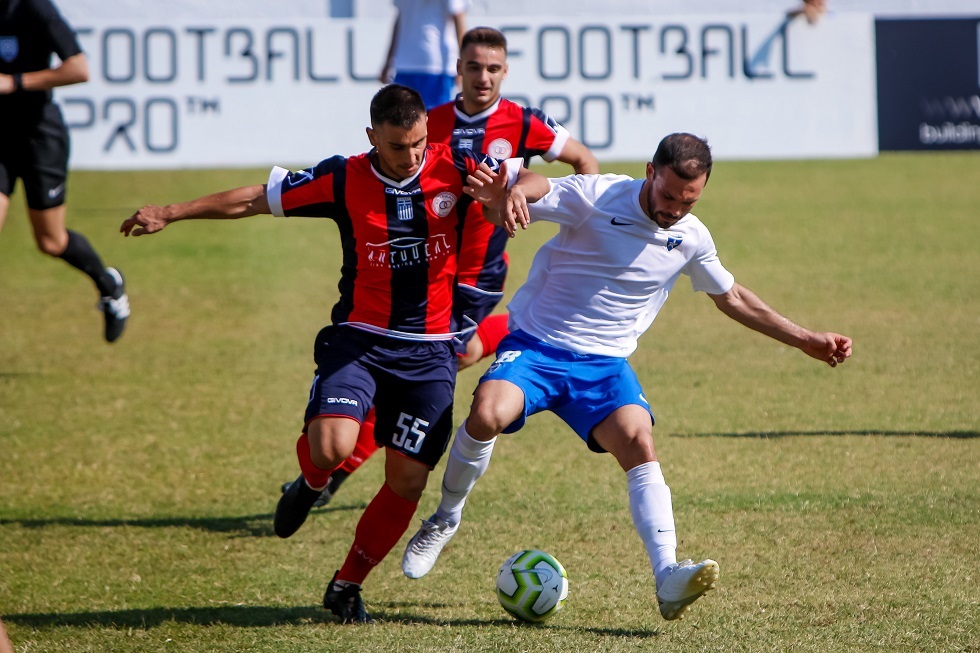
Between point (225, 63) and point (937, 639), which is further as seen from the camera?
point (225, 63)

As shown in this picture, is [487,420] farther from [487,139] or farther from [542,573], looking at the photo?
[487,139]

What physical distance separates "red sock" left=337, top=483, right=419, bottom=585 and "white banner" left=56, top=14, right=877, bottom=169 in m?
10.1

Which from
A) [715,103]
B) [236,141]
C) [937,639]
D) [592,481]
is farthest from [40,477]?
[715,103]

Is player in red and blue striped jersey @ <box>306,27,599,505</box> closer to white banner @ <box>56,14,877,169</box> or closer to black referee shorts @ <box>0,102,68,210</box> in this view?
black referee shorts @ <box>0,102,68,210</box>

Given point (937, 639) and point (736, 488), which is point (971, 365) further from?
point (937, 639)

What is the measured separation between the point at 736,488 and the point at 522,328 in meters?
1.56

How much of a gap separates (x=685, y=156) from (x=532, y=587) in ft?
5.02

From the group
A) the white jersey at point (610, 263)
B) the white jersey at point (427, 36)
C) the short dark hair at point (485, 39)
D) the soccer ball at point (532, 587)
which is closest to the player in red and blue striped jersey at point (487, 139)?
the short dark hair at point (485, 39)

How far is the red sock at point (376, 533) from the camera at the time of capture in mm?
4633

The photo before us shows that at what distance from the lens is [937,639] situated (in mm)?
4199

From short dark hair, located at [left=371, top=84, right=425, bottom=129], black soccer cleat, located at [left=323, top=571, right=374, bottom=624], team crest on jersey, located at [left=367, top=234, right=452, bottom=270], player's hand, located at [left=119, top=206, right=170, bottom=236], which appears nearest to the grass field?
black soccer cleat, located at [left=323, top=571, right=374, bottom=624]

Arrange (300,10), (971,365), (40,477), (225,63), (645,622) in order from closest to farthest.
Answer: (645,622)
(40,477)
(971,365)
(225,63)
(300,10)

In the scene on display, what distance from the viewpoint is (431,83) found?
10.9 metres

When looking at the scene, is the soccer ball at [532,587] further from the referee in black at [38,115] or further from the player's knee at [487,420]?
the referee in black at [38,115]
